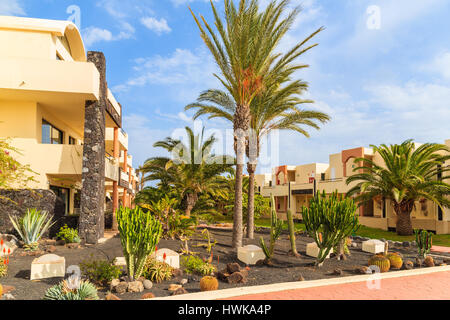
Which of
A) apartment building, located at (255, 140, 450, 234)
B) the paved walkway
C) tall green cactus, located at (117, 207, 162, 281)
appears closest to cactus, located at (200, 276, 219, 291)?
the paved walkway

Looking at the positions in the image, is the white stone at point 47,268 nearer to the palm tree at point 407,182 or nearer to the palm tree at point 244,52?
the palm tree at point 244,52

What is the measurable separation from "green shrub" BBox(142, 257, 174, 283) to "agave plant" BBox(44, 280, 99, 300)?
1.87 m

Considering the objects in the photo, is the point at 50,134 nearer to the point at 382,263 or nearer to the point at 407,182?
the point at 382,263

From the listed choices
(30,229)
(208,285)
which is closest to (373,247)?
(208,285)

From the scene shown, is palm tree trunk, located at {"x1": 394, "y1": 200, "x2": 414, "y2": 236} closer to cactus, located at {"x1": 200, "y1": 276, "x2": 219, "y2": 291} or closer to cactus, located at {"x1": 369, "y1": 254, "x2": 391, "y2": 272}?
cactus, located at {"x1": 369, "y1": 254, "x2": 391, "y2": 272}

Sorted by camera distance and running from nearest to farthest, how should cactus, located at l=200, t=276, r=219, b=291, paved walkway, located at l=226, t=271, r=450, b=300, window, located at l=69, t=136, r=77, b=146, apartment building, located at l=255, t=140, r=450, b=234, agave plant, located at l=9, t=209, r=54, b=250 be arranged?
paved walkway, located at l=226, t=271, r=450, b=300 → cactus, located at l=200, t=276, r=219, b=291 → agave plant, located at l=9, t=209, r=54, b=250 → window, located at l=69, t=136, r=77, b=146 → apartment building, located at l=255, t=140, r=450, b=234

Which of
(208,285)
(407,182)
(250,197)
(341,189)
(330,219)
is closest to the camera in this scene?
(208,285)

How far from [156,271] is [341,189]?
2654 centimetres

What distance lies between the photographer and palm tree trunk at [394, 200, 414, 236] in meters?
22.6

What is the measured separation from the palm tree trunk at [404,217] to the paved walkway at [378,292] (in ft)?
46.8

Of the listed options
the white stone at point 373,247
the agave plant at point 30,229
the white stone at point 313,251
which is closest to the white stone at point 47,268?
the agave plant at point 30,229

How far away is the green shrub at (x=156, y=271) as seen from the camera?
340 inches

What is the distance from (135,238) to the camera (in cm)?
803

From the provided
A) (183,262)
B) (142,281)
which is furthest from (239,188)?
(142,281)
